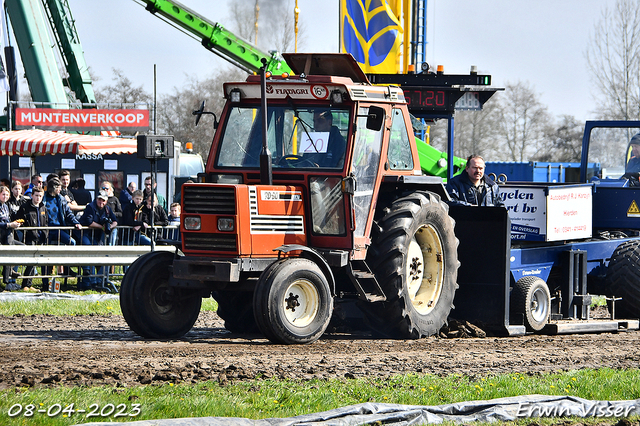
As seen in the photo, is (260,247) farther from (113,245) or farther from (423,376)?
(113,245)

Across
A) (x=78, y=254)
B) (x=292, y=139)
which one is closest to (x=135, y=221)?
(x=78, y=254)

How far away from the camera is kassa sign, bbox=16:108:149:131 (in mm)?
21750

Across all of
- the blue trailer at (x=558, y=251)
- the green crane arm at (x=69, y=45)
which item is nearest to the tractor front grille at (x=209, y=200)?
the blue trailer at (x=558, y=251)

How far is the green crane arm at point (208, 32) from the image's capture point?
26.6 m

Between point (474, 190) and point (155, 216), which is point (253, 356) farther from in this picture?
point (155, 216)

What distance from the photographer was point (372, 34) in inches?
837

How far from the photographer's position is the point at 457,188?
10562 millimetres

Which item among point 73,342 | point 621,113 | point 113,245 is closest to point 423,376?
point 73,342

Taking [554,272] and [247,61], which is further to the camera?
[247,61]

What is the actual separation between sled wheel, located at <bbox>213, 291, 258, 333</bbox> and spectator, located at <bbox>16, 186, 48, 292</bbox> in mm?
6024

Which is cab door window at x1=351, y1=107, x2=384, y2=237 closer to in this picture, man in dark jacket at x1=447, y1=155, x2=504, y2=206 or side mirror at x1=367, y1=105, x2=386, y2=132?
side mirror at x1=367, y1=105, x2=386, y2=132

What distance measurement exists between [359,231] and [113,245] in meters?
7.45

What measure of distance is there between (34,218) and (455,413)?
1064 centimetres

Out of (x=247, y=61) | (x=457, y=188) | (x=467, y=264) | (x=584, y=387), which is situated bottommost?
(x=584, y=387)
